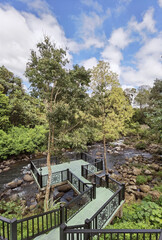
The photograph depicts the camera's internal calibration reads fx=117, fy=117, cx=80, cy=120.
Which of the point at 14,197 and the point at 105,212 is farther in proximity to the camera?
the point at 14,197

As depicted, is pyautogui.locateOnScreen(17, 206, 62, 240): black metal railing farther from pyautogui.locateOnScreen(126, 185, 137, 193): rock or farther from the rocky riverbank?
pyautogui.locateOnScreen(126, 185, 137, 193): rock

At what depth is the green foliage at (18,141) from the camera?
12.8 m

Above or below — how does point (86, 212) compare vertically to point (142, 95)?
below

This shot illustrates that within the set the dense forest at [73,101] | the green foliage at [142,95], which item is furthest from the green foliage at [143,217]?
the green foliage at [142,95]

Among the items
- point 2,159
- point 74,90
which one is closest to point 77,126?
point 74,90

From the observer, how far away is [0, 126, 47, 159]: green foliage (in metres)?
12.8

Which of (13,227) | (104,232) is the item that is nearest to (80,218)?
(13,227)

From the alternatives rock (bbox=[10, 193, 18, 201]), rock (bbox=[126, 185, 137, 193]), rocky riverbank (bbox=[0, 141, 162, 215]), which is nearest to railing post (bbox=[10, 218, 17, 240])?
rocky riverbank (bbox=[0, 141, 162, 215])

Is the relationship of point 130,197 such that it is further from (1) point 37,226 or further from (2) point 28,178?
(2) point 28,178

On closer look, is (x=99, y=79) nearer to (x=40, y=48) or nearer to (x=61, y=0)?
(x=40, y=48)

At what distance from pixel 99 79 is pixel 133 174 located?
8.83m

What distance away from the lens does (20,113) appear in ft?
56.1

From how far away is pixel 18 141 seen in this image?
13289 millimetres

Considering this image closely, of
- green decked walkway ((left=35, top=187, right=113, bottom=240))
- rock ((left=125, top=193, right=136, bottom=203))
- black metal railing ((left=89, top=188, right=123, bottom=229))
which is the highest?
black metal railing ((left=89, top=188, right=123, bottom=229))
